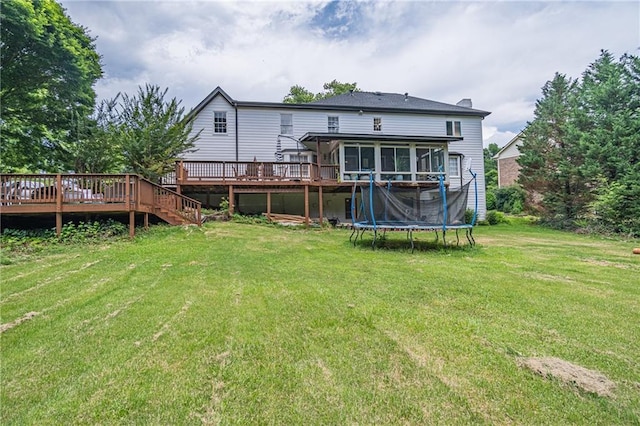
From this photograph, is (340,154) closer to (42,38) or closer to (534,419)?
(42,38)

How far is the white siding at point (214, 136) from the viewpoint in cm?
1672

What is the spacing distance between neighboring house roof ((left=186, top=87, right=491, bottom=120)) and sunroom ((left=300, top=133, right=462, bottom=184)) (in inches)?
111

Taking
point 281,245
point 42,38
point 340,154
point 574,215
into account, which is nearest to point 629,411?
point 281,245

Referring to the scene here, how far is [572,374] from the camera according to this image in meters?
2.38

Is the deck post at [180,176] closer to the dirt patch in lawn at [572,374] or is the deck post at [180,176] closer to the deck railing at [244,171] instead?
the deck railing at [244,171]

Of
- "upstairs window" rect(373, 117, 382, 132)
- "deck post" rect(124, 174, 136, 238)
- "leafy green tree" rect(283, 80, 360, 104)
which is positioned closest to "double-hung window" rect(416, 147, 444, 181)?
"upstairs window" rect(373, 117, 382, 132)

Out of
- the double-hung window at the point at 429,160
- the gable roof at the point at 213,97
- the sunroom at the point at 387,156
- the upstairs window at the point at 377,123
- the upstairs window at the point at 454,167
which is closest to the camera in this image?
the sunroom at the point at 387,156

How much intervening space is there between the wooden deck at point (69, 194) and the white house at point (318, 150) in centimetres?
442

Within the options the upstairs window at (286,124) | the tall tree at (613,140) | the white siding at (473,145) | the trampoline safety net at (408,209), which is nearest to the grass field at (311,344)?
the trampoline safety net at (408,209)

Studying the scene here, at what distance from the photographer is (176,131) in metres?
13.2

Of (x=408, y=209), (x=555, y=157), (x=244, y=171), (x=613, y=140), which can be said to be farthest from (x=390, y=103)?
(x=408, y=209)

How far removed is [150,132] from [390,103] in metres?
14.0

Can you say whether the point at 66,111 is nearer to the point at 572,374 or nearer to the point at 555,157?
the point at 572,374

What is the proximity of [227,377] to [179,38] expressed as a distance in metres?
14.3
